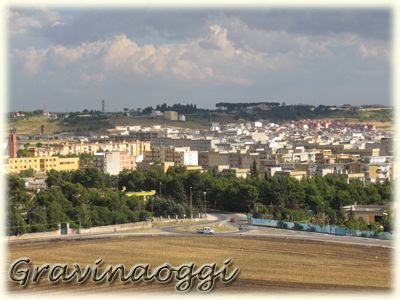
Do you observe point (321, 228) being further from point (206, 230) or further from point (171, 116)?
point (171, 116)

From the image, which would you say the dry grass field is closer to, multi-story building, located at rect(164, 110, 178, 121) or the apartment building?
the apartment building

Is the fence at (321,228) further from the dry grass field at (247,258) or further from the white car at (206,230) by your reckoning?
the white car at (206,230)

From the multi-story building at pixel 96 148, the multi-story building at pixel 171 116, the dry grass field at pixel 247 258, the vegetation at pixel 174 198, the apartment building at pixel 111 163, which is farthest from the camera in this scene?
the multi-story building at pixel 171 116

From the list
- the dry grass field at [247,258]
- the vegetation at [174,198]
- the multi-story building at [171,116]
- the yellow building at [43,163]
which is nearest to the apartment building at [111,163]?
the yellow building at [43,163]

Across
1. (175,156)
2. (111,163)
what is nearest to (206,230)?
(111,163)

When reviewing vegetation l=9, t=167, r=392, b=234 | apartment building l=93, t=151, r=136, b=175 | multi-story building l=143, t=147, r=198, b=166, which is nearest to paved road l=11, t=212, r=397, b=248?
vegetation l=9, t=167, r=392, b=234
